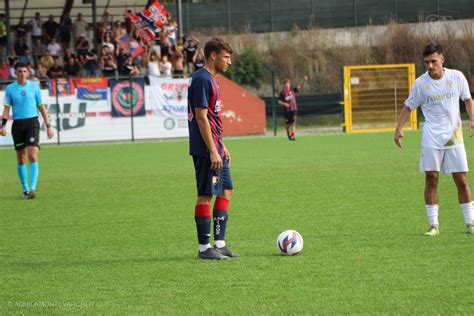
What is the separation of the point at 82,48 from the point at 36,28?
2100 mm

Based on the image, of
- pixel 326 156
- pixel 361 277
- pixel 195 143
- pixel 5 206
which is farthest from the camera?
pixel 326 156

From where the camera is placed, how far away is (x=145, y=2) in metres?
36.7

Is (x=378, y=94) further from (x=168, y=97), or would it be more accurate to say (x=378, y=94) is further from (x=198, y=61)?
(x=168, y=97)

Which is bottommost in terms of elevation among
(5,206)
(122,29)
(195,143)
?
(5,206)

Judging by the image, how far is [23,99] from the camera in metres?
14.5

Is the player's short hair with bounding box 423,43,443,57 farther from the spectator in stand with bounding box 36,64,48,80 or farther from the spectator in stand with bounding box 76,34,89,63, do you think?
the spectator in stand with bounding box 76,34,89,63

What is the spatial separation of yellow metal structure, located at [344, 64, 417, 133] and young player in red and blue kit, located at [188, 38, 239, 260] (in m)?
27.2

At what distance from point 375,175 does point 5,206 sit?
6.43 m

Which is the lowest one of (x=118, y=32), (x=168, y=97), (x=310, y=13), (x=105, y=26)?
(x=168, y=97)

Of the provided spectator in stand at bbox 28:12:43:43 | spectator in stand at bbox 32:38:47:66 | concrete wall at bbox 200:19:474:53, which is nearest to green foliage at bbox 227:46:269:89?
concrete wall at bbox 200:19:474:53

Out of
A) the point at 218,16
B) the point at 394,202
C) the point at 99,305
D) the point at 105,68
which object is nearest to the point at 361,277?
the point at 99,305

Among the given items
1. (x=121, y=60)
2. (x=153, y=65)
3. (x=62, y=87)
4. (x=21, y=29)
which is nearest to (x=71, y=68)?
(x=62, y=87)

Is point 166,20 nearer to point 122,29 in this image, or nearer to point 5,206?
point 122,29

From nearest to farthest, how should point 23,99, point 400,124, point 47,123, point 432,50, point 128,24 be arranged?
point 432,50
point 400,124
point 47,123
point 23,99
point 128,24
